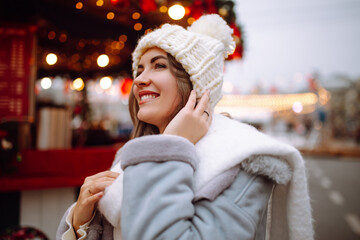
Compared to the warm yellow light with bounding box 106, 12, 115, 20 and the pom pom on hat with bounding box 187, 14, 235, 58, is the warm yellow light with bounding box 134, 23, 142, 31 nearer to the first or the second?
the warm yellow light with bounding box 106, 12, 115, 20

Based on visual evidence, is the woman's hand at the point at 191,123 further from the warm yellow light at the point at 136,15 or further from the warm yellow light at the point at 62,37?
the warm yellow light at the point at 62,37

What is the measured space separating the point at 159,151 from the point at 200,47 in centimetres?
65

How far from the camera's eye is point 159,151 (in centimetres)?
90

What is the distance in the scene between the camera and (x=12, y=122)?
238 cm

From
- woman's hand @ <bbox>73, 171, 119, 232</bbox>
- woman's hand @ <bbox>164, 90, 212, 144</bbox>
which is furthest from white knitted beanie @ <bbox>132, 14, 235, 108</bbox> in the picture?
woman's hand @ <bbox>73, 171, 119, 232</bbox>

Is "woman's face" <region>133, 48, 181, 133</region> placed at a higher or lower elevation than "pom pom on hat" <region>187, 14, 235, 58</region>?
lower

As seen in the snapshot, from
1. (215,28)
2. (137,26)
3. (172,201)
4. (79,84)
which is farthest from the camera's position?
(79,84)

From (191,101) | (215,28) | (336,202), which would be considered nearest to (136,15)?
(215,28)

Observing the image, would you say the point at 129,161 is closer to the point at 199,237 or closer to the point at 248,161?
the point at 199,237

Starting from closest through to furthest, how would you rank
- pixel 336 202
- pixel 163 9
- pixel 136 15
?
pixel 163 9, pixel 136 15, pixel 336 202

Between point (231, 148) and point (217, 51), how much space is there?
0.58 metres

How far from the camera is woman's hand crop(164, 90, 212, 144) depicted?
1.03 meters

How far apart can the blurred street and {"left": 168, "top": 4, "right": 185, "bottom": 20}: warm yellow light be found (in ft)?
5.75

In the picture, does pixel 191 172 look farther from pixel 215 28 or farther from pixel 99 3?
pixel 99 3
